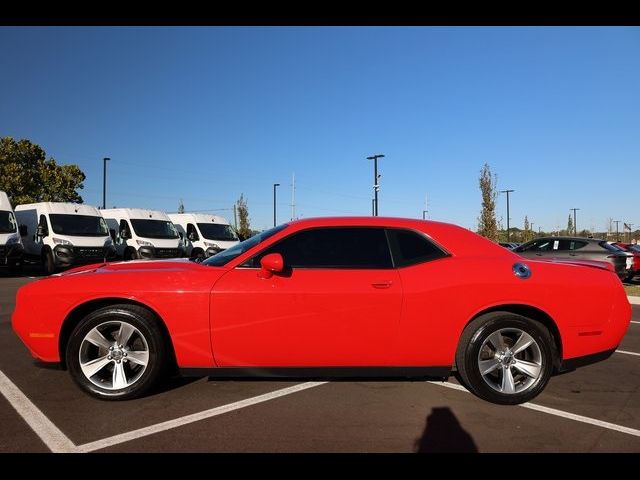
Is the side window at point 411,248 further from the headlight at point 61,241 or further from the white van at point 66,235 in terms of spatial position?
the headlight at point 61,241

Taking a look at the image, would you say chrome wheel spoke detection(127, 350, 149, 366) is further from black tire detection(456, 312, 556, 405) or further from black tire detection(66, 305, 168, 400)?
black tire detection(456, 312, 556, 405)

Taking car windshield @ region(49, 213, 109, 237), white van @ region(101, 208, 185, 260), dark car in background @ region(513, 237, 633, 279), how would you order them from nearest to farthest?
dark car in background @ region(513, 237, 633, 279) → car windshield @ region(49, 213, 109, 237) → white van @ region(101, 208, 185, 260)

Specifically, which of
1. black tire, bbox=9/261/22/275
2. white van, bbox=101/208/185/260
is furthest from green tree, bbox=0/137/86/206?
black tire, bbox=9/261/22/275

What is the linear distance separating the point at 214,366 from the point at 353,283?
4.26ft

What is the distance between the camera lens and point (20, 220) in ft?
59.5

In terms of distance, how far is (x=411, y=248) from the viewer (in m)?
3.96

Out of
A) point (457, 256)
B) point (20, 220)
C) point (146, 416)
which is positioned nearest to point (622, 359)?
point (457, 256)

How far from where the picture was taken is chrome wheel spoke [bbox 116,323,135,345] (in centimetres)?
375

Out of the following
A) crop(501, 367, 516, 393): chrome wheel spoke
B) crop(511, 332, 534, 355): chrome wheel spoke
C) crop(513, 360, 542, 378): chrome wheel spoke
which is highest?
crop(511, 332, 534, 355): chrome wheel spoke

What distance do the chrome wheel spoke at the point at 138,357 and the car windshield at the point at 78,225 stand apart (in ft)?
45.7

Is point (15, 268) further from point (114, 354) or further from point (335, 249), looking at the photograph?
point (335, 249)

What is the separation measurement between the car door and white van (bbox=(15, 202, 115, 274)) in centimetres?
1365

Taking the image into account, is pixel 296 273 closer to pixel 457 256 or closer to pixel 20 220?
pixel 457 256
